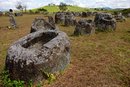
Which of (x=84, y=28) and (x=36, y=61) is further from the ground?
(x=36, y=61)

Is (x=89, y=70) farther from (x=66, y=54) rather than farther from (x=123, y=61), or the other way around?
(x=123, y=61)

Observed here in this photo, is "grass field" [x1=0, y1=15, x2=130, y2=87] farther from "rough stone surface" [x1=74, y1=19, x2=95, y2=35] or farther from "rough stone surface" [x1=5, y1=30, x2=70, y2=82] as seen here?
"rough stone surface" [x1=74, y1=19, x2=95, y2=35]

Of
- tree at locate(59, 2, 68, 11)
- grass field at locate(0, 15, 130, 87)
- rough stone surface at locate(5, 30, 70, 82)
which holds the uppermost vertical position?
rough stone surface at locate(5, 30, 70, 82)

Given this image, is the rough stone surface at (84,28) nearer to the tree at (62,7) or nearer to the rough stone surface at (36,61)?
the rough stone surface at (36,61)

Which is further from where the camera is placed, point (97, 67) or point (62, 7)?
point (62, 7)

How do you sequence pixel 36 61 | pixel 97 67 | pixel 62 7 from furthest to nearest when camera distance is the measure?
pixel 62 7
pixel 97 67
pixel 36 61

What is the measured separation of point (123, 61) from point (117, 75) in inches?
72.9

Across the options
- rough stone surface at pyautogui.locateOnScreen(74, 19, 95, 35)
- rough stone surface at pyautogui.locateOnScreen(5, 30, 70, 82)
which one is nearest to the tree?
rough stone surface at pyautogui.locateOnScreen(74, 19, 95, 35)

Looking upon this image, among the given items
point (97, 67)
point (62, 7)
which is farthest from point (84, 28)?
point (62, 7)

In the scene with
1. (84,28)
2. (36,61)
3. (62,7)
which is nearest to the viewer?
(36,61)

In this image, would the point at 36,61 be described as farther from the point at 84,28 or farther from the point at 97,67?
the point at 84,28

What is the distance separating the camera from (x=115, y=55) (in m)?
12.2

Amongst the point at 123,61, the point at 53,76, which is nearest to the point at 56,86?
the point at 53,76

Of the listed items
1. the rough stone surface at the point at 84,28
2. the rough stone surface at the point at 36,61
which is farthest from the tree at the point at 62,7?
the rough stone surface at the point at 36,61
